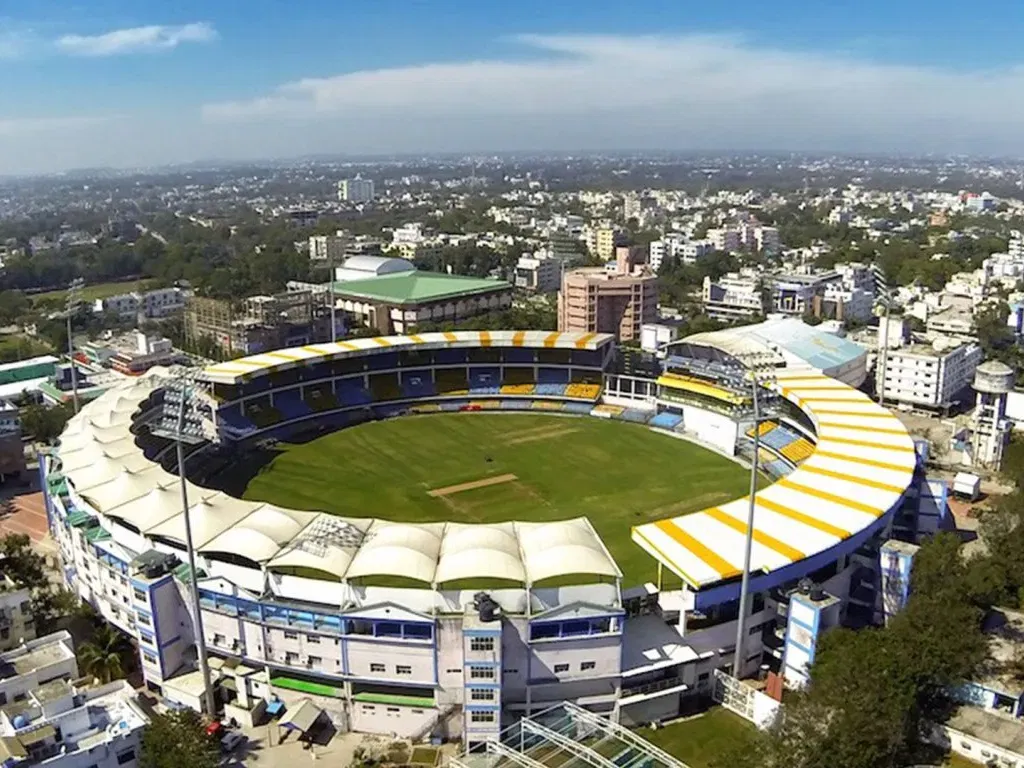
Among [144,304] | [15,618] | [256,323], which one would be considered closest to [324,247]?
[144,304]

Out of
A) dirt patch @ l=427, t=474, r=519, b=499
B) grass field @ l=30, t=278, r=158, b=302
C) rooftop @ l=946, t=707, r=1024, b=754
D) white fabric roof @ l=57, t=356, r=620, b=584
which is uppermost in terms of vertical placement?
white fabric roof @ l=57, t=356, r=620, b=584

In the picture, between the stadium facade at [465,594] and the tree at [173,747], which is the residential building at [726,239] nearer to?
the stadium facade at [465,594]

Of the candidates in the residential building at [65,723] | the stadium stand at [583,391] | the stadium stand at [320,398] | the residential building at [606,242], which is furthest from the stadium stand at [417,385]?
the residential building at [606,242]

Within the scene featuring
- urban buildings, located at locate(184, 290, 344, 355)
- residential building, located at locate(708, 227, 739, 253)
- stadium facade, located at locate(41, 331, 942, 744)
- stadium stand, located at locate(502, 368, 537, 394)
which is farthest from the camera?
residential building, located at locate(708, 227, 739, 253)

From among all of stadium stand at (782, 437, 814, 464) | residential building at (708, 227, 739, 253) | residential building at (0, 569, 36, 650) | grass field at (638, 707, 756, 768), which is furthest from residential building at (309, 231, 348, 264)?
grass field at (638, 707, 756, 768)

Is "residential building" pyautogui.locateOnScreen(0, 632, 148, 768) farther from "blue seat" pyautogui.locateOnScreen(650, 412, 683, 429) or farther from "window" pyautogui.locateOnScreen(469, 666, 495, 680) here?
"blue seat" pyautogui.locateOnScreen(650, 412, 683, 429)

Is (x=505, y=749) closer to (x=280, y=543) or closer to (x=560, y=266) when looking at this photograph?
(x=280, y=543)
